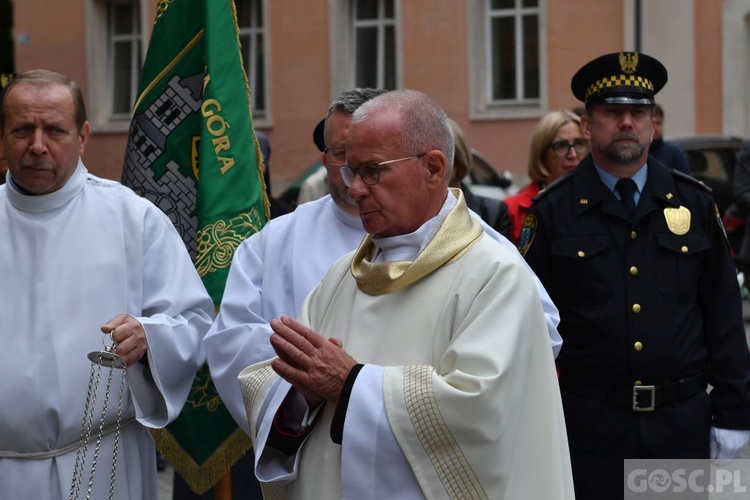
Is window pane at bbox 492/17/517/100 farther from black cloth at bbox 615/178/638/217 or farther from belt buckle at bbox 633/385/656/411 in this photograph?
belt buckle at bbox 633/385/656/411

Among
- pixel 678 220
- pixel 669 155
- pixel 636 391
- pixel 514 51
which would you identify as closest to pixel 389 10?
pixel 514 51

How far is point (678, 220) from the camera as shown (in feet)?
16.1

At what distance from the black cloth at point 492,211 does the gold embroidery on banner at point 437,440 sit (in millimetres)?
2899

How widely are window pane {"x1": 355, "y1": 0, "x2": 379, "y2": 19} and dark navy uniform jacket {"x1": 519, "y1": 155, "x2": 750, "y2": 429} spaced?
1664 cm

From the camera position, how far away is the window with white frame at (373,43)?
21172mm

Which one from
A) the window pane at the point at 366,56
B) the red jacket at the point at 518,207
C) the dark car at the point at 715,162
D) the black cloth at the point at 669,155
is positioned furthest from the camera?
the window pane at the point at 366,56

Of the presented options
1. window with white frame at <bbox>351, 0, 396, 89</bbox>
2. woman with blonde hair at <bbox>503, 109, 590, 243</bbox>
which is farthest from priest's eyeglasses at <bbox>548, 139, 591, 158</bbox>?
window with white frame at <bbox>351, 0, 396, 89</bbox>

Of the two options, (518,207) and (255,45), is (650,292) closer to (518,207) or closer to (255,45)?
(518,207)

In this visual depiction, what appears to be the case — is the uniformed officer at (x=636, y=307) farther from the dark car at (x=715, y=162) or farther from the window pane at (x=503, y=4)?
the window pane at (x=503, y=4)

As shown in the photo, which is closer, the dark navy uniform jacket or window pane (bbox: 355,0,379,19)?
the dark navy uniform jacket

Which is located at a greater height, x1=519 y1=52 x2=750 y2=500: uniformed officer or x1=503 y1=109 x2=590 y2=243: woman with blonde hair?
x1=503 y1=109 x2=590 y2=243: woman with blonde hair

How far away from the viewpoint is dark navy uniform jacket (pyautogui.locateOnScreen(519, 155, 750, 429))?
4789 millimetres

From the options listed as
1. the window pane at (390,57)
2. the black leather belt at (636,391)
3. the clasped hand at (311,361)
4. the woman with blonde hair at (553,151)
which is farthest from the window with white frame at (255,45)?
the clasped hand at (311,361)

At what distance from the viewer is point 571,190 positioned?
5.08m
